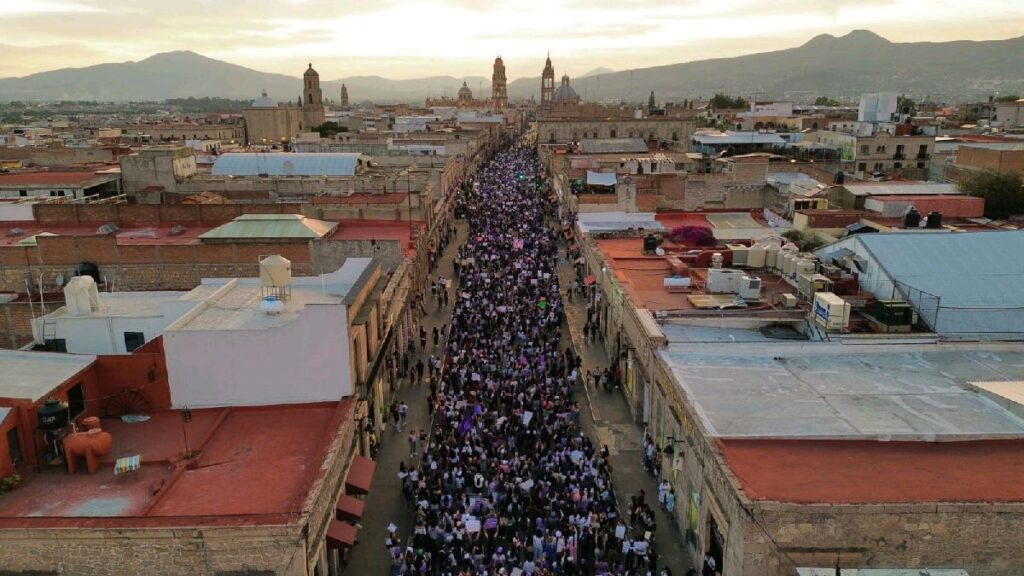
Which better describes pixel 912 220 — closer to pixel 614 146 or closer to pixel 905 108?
pixel 614 146

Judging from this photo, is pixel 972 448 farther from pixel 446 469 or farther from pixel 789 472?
pixel 446 469

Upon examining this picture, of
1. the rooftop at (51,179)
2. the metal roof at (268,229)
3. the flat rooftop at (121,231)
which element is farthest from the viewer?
the rooftop at (51,179)

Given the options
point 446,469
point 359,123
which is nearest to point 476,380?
point 446,469

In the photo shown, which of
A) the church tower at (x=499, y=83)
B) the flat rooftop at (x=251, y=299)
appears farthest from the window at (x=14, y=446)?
the church tower at (x=499, y=83)

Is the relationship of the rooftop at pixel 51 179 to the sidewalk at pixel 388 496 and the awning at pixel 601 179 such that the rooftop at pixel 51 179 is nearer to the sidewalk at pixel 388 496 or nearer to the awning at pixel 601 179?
the sidewalk at pixel 388 496

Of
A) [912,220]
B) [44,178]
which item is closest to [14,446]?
[912,220]

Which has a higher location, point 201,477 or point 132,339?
point 132,339

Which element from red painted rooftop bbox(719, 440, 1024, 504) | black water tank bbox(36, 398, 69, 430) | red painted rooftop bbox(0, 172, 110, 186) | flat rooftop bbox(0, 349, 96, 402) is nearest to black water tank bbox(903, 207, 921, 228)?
red painted rooftop bbox(719, 440, 1024, 504)
